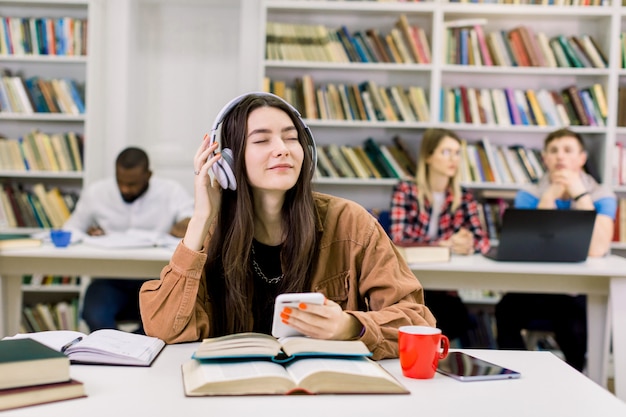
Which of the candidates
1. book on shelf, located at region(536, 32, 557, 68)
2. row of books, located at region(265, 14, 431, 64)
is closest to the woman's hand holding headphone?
row of books, located at region(265, 14, 431, 64)

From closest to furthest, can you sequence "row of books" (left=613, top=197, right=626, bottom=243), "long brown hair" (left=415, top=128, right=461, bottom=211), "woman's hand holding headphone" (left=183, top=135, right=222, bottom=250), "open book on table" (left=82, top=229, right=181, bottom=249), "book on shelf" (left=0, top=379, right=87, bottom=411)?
1. "book on shelf" (left=0, top=379, right=87, bottom=411)
2. "woman's hand holding headphone" (left=183, top=135, right=222, bottom=250)
3. "open book on table" (left=82, top=229, right=181, bottom=249)
4. "long brown hair" (left=415, top=128, right=461, bottom=211)
5. "row of books" (left=613, top=197, right=626, bottom=243)

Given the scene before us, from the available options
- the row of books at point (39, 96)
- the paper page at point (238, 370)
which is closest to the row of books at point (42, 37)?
the row of books at point (39, 96)

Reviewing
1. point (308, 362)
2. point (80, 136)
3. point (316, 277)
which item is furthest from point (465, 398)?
point (80, 136)

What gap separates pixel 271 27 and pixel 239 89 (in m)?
0.46

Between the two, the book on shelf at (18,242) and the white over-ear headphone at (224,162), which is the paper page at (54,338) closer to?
the white over-ear headphone at (224,162)

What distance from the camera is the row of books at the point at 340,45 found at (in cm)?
425

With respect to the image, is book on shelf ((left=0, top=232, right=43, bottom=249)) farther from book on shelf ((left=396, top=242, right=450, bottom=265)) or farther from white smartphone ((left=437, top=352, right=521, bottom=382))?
white smartphone ((left=437, top=352, right=521, bottom=382))

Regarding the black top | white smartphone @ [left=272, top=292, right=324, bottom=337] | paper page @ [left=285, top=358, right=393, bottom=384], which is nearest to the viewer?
paper page @ [left=285, top=358, right=393, bottom=384]

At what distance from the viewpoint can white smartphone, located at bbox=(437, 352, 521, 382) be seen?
124 cm

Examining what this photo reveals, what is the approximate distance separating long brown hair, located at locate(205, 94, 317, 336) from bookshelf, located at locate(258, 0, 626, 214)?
2.52 metres

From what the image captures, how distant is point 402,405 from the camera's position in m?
1.08

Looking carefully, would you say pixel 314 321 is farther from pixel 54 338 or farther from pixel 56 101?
pixel 56 101

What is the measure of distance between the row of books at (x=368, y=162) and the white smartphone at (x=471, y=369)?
2928 mm

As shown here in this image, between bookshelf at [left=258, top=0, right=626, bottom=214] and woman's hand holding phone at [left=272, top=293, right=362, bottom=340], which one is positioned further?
bookshelf at [left=258, top=0, right=626, bottom=214]
